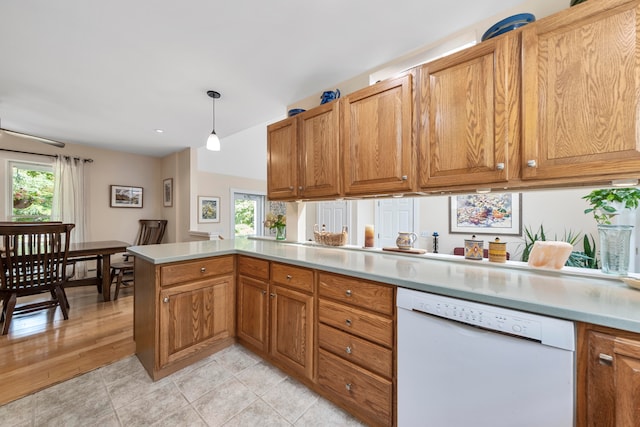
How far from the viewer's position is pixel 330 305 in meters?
1.48

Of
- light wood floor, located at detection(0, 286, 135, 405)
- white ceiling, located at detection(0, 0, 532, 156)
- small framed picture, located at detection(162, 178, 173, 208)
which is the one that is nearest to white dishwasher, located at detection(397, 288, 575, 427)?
white ceiling, located at detection(0, 0, 532, 156)

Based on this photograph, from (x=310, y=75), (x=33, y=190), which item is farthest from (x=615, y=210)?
(x=33, y=190)

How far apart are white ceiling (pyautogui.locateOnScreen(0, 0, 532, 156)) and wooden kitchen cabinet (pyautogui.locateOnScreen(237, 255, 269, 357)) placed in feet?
5.42

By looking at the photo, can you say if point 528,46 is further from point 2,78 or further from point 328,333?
point 2,78

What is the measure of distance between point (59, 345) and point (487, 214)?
508 cm

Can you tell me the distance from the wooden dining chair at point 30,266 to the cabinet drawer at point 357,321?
9.81ft

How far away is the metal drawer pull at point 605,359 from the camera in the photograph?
2.49ft

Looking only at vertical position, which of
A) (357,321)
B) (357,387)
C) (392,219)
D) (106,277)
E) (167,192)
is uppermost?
(167,192)

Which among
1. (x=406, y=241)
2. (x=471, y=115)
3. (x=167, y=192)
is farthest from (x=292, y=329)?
(x=167, y=192)

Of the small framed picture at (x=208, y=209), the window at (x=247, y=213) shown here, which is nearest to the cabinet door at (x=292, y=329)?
the small framed picture at (x=208, y=209)

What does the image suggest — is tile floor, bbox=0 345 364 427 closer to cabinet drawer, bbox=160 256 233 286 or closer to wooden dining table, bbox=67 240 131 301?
cabinet drawer, bbox=160 256 233 286

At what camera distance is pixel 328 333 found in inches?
58.6

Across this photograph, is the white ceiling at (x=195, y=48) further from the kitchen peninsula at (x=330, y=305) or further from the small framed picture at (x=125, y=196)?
the small framed picture at (x=125, y=196)

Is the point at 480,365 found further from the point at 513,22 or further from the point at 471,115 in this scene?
the point at 513,22
